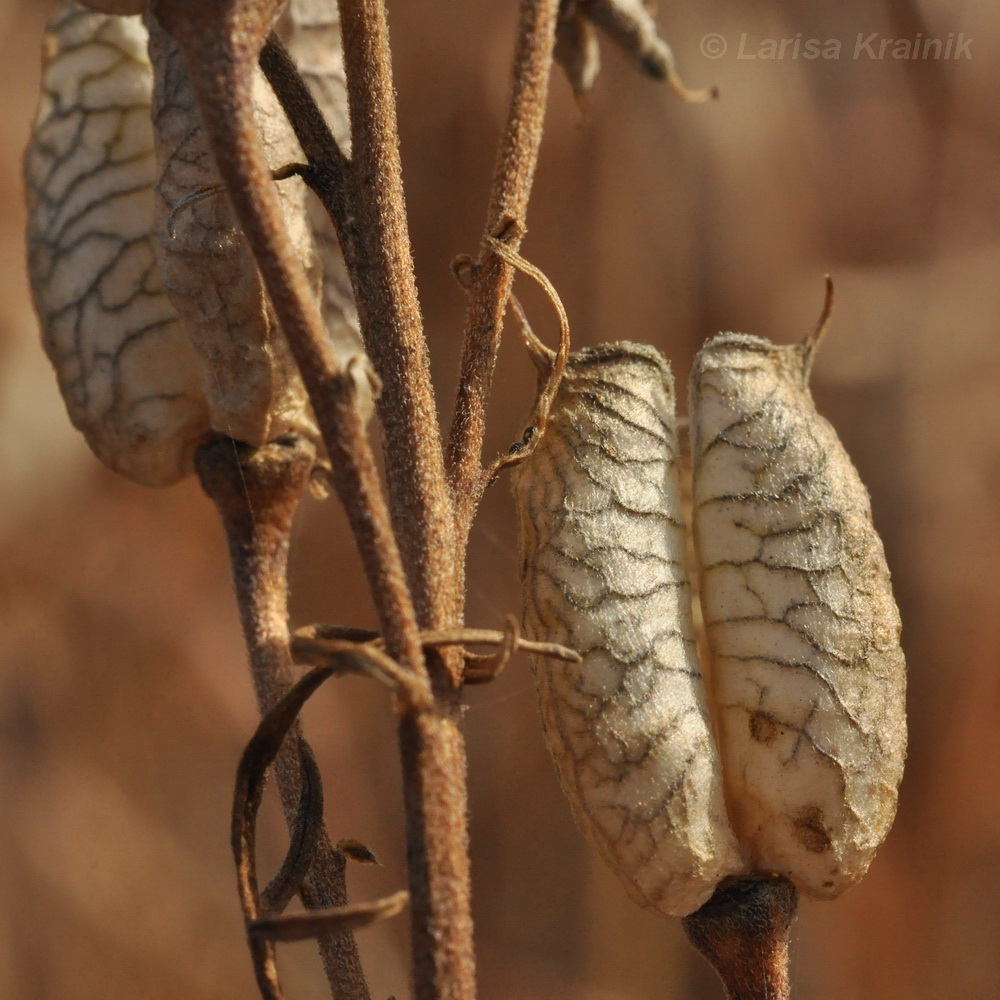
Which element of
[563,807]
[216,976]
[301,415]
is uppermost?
[301,415]

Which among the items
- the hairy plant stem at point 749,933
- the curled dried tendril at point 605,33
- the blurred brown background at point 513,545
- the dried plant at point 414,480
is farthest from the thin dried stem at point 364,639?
the blurred brown background at point 513,545

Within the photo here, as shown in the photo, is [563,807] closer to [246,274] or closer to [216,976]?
[216,976]

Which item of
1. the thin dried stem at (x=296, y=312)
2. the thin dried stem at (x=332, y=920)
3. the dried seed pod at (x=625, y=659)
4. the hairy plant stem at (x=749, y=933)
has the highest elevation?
the thin dried stem at (x=296, y=312)

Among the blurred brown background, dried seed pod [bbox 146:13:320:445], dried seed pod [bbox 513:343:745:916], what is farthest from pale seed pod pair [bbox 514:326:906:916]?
the blurred brown background

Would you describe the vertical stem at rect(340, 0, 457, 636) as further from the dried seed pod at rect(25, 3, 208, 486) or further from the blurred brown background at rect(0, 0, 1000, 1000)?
the blurred brown background at rect(0, 0, 1000, 1000)

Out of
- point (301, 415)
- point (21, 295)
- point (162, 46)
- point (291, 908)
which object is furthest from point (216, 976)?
point (162, 46)

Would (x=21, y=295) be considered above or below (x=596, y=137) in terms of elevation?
below

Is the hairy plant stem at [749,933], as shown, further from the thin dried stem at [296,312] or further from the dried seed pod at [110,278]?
the dried seed pod at [110,278]
